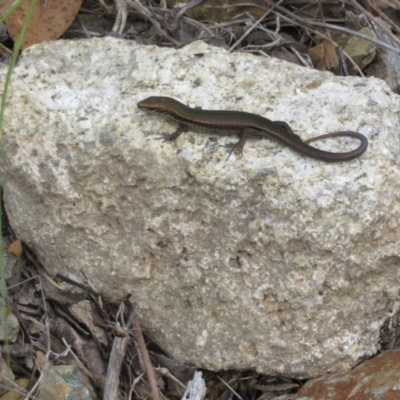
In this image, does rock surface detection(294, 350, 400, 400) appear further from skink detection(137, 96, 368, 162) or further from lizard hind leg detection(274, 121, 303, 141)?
lizard hind leg detection(274, 121, 303, 141)

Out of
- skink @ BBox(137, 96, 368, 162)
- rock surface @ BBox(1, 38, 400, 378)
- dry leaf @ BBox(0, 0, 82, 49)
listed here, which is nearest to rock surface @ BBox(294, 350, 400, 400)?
rock surface @ BBox(1, 38, 400, 378)

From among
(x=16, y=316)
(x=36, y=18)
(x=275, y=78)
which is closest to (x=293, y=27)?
(x=275, y=78)

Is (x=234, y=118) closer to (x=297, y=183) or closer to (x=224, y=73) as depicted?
(x=224, y=73)

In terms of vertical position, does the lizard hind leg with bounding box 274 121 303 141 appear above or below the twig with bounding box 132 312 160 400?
above

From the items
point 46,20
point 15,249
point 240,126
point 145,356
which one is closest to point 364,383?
point 145,356

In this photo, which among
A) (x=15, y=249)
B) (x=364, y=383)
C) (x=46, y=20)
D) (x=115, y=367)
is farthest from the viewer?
(x=46, y=20)

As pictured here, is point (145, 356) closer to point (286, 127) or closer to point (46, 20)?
point (286, 127)
